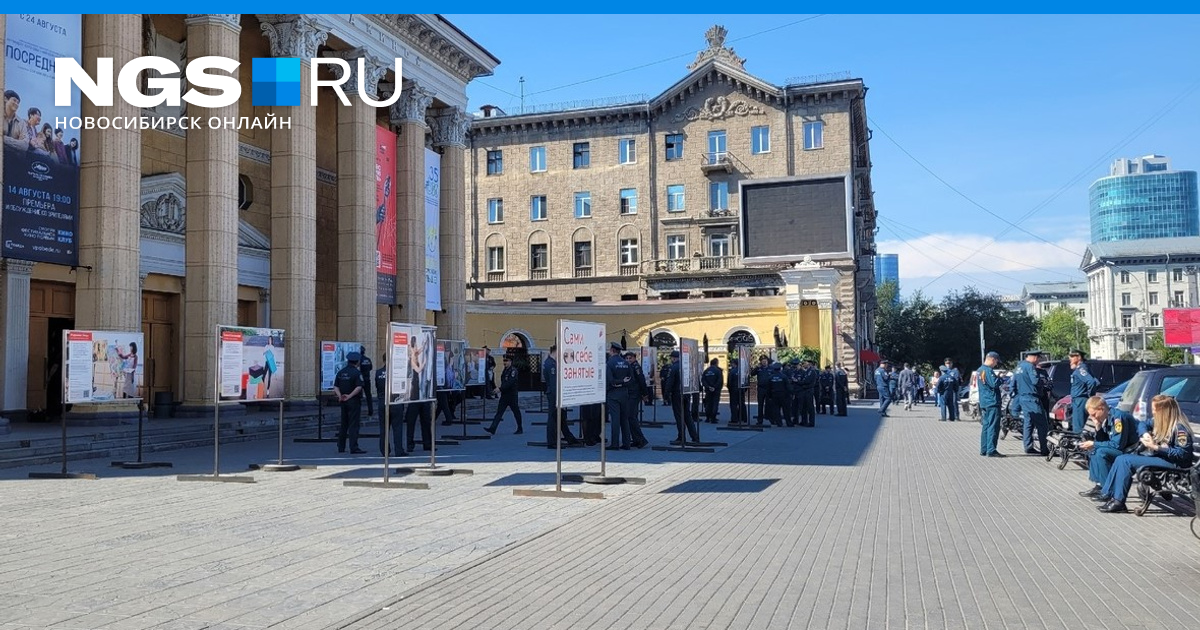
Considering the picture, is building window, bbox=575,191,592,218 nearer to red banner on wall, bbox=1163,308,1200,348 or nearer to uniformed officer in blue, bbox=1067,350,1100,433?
red banner on wall, bbox=1163,308,1200,348

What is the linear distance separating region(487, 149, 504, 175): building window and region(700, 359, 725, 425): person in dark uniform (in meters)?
36.6

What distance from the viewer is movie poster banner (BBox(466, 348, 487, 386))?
2723 centimetres

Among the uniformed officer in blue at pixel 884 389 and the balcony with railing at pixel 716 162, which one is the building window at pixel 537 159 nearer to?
the balcony with railing at pixel 716 162

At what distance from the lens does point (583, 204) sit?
6091cm

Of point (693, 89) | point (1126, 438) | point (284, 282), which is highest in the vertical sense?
point (693, 89)

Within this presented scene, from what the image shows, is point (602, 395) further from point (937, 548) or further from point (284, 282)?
point (284, 282)

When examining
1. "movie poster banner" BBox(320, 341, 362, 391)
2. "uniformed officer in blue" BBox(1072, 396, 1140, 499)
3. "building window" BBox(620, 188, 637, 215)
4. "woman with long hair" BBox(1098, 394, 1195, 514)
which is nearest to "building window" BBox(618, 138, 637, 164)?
"building window" BBox(620, 188, 637, 215)

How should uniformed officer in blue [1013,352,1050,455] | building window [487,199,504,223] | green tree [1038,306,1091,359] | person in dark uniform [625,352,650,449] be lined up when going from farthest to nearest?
green tree [1038,306,1091,359], building window [487,199,504,223], person in dark uniform [625,352,650,449], uniformed officer in blue [1013,352,1050,455]

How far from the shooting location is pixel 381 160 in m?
32.0

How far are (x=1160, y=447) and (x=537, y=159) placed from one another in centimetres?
5334

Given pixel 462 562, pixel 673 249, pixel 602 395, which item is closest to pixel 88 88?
pixel 602 395

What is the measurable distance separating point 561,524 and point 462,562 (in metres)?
2.15

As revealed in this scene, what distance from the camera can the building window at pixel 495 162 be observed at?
6272cm

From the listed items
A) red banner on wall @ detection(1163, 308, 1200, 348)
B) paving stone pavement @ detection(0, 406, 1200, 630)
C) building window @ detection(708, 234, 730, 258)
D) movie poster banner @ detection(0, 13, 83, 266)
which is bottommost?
paving stone pavement @ detection(0, 406, 1200, 630)
